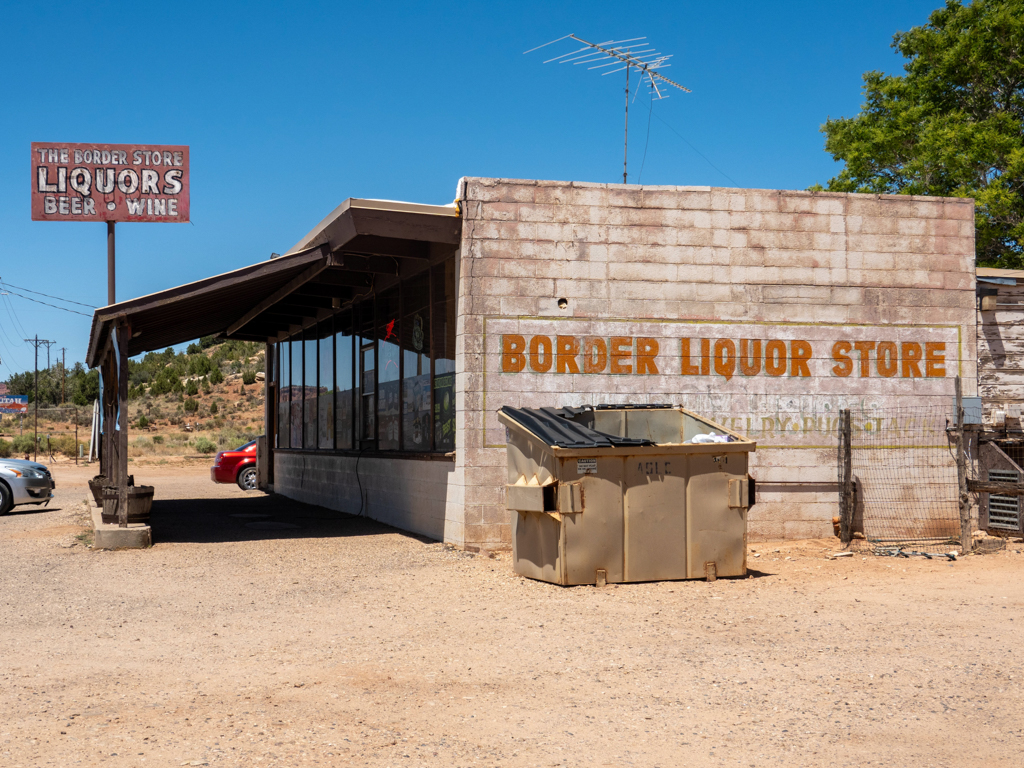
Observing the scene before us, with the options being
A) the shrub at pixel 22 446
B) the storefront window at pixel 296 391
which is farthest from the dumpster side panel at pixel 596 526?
the shrub at pixel 22 446

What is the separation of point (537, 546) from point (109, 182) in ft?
57.6

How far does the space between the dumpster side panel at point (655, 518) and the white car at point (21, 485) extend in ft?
43.3

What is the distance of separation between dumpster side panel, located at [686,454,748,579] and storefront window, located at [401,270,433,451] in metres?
4.65

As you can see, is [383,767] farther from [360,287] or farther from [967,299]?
[360,287]

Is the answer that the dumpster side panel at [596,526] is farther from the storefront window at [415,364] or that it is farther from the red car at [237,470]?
the red car at [237,470]

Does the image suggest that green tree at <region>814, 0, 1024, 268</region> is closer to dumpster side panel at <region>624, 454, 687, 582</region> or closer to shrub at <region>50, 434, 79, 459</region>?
dumpster side panel at <region>624, 454, 687, 582</region>

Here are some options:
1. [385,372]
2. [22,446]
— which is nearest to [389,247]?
[385,372]

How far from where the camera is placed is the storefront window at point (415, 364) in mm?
13281

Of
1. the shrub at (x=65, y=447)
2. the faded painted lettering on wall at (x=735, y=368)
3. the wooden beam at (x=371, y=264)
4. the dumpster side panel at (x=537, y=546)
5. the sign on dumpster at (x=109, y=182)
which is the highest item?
the sign on dumpster at (x=109, y=182)

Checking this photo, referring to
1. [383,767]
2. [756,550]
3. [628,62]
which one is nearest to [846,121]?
[628,62]

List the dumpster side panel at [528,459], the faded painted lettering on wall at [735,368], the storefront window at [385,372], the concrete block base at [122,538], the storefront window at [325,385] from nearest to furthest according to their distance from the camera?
the dumpster side panel at [528,459], the faded painted lettering on wall at [735,368], the concrete block base at [122,538], the storefront window at [385,372], the storefront window at [325,385]

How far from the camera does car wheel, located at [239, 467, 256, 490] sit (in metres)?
25.3

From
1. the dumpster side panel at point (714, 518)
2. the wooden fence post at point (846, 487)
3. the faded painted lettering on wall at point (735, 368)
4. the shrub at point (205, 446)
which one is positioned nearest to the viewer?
the dumpster side panel at point (714, 518)

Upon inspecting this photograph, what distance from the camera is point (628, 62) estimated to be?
14461 millimetres
